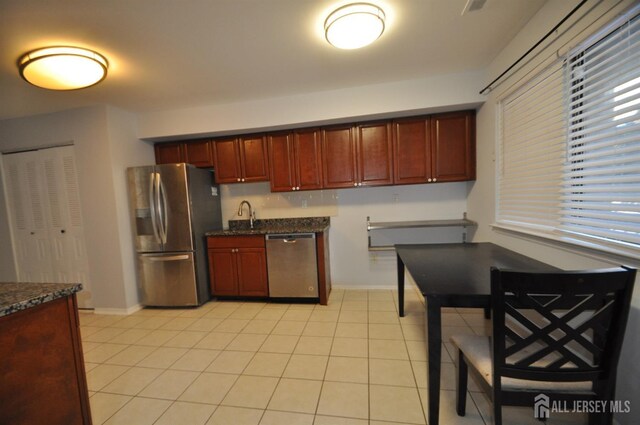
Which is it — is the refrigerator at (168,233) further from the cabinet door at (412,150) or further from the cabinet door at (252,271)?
the cabinet door at (412,150)

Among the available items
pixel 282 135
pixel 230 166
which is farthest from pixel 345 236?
pixel 230 166

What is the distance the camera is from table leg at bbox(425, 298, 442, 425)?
1229 millimetres

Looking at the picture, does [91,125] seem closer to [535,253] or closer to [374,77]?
[374,77]

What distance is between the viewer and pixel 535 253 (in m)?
1.78

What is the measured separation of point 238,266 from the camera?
3117 mm

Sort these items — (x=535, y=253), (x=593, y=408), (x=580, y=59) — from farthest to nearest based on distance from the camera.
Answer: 1. (x=535, y=253)
2. (x=580, y=59)
3. (x=593, y=408)

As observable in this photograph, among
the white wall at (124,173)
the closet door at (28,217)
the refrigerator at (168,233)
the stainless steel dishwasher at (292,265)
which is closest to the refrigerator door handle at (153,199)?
the refrigerator at (168,233)

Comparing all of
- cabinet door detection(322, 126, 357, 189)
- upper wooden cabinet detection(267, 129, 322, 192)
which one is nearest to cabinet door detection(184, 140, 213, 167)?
upper wooden cabinet detection(267, 129, 322, 192)

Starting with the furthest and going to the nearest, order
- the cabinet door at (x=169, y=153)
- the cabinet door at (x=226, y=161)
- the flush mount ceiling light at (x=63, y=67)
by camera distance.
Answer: the cabinet door at (x=169, y=153), the cabinet door at (x=226, y=161), the flush mount ceiling light at (x=63, y=67)

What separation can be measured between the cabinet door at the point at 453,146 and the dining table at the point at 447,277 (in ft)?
3.08

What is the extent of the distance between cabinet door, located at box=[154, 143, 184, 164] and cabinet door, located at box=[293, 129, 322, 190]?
1.56 metres

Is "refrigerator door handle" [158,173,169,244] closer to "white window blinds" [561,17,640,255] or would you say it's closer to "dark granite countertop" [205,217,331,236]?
"dark granite countertop" [205,217,331,236]

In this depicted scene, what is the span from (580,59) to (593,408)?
174cm

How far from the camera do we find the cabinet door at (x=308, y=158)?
3057mm
